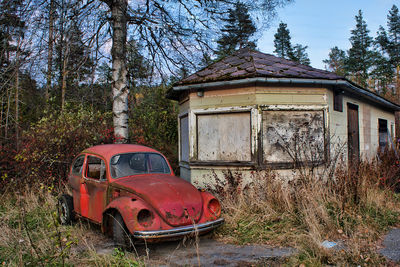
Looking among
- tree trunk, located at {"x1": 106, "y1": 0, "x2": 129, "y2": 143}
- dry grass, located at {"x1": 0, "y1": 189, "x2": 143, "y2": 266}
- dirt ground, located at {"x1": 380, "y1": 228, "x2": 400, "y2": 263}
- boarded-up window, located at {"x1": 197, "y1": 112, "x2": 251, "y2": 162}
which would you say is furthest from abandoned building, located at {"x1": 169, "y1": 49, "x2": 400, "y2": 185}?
dry grass, located at {"x1": 0, "y1": 189, "x2": 143, "y2": 266}

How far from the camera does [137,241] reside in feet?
14.6

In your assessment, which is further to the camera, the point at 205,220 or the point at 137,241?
the point at 205,220

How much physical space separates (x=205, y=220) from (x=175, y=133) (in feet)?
27.0

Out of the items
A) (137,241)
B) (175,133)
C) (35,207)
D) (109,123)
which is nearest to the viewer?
(137,241)

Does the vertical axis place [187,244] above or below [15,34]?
below

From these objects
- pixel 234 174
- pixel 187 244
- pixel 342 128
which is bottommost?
pixel 187 244

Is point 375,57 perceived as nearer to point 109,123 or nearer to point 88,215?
point 109,123

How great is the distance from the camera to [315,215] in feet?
18.0

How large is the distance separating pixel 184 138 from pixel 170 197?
468 cm

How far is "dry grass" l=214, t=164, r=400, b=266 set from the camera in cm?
422

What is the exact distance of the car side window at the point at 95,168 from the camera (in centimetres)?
541

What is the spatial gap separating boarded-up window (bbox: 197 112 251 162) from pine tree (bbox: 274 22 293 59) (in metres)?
37.2

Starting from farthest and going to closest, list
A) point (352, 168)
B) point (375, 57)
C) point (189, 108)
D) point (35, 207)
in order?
point (375, 57) < point (189, 108) < point (35, 207) < point (352, 168)

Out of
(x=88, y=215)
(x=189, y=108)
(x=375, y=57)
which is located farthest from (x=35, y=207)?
(x=375, y=57)
